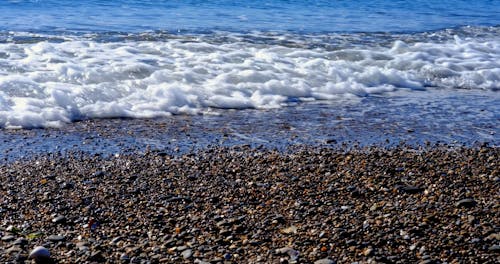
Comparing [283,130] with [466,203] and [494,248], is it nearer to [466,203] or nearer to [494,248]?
[466,203]

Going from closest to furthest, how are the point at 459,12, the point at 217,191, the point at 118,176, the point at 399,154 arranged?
1. the point at 217,191
2. the point at 118,176
3. the point at 399,154
4. the point at 459,12

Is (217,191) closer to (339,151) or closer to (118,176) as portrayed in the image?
(118,176)

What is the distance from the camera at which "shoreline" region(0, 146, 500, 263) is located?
13.3 ft

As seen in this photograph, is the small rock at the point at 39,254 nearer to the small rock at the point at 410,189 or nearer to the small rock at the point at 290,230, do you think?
the small rock at the point at 290,230

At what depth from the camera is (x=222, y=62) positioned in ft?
32.6

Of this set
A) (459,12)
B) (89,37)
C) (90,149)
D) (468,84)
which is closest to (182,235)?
(90,149)

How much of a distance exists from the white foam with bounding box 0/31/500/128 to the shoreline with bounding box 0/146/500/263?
1.69 meters

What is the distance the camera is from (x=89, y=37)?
11930 millimetres

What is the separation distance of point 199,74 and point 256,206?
4.57 m

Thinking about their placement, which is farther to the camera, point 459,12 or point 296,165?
point 459,12

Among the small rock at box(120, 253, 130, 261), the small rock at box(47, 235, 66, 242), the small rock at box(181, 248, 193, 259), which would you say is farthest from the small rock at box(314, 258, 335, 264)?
the small rock at box(47, 235, 66, 242)

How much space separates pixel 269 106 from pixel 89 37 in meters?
5.03

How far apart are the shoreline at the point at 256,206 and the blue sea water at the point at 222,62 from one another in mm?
1511

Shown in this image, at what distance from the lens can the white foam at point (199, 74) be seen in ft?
25.0
